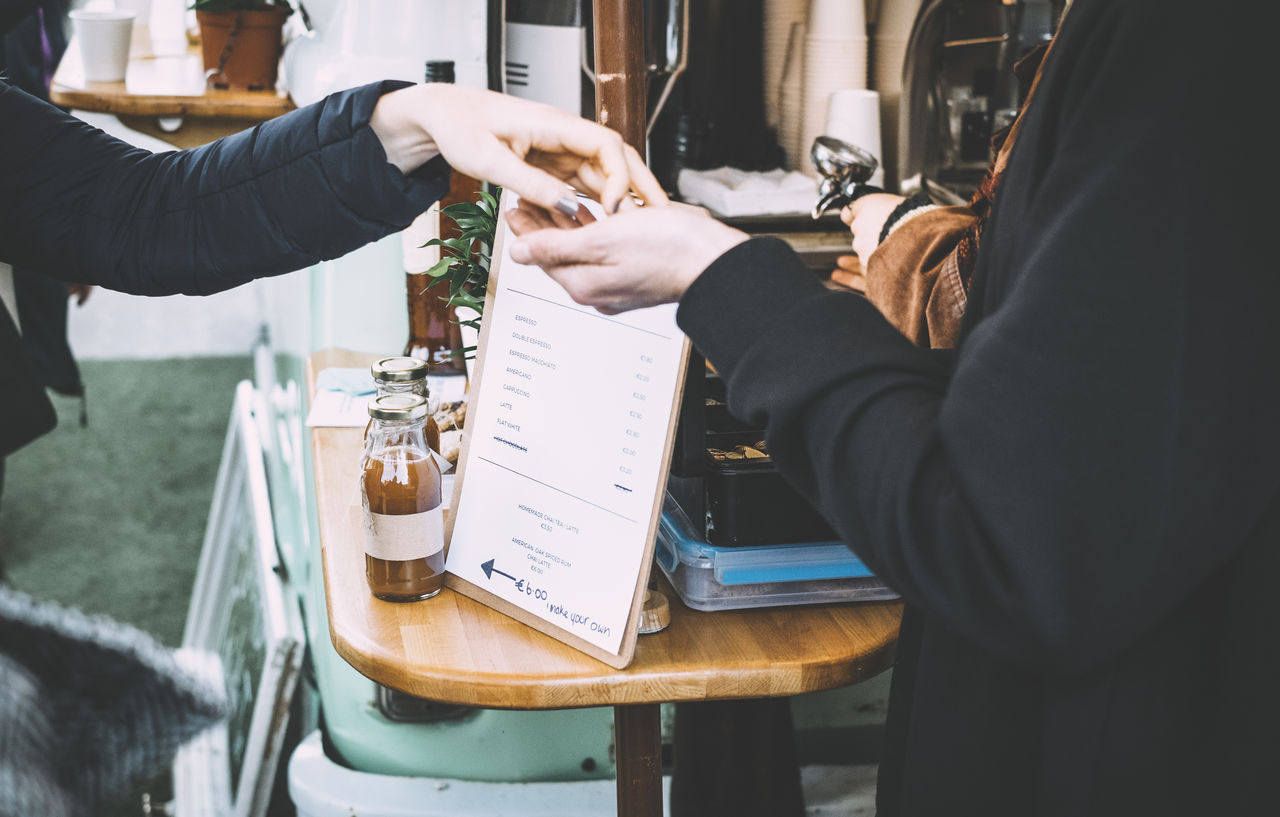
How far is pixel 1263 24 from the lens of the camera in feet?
1.94

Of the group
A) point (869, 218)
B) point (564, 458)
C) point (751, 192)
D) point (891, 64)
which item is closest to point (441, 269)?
point (564, 458)

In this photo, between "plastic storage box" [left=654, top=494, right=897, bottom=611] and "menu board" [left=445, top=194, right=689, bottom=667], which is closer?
"menu board" [left=445, top=194, right=689, bottom=667]

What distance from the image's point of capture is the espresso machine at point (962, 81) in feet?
6.57

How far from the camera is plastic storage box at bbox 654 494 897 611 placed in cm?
106

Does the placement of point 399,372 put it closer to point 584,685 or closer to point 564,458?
point 564,458

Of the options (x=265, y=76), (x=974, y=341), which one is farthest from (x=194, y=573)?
(x=974, y=341)

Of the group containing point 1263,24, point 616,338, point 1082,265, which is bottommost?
point 616,338

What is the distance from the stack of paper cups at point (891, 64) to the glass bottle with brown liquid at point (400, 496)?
152 cm

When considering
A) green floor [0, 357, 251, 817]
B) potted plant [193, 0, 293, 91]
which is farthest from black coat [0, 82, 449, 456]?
green floor [0, 357, 251, 817]

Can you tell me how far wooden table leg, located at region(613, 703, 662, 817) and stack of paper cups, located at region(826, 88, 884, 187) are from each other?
1.35 meters

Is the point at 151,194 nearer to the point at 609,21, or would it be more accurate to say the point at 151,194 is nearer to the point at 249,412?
the point at 609,21

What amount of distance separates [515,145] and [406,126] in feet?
0.51

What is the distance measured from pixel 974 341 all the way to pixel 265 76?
6.66ft

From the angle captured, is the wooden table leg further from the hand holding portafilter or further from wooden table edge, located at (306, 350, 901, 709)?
the hand holding portafilter
